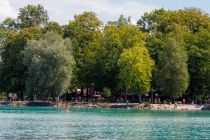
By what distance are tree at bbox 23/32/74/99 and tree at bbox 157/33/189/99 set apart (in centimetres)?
1591

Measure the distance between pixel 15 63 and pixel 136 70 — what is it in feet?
87.6

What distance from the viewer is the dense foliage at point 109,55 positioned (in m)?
99.8

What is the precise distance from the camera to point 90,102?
361ft

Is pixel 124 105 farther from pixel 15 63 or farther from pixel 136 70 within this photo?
pixel 15 63

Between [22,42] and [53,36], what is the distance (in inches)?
624

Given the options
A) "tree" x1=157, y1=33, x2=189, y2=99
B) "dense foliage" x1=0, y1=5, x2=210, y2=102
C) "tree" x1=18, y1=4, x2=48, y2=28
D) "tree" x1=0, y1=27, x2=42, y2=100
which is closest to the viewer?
"dense foliage" x1=0, y1=5, x2=210, y2=102

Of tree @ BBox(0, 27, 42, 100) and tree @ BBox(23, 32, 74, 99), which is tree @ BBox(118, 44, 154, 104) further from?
tree @ BBox(0, 27, 42, 100)

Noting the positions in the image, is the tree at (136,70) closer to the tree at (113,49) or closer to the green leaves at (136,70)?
the green leaves at (136,70)

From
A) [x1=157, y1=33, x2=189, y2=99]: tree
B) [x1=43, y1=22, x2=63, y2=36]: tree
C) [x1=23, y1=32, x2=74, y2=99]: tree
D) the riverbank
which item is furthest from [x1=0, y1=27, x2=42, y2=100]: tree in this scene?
[x1=157, y1=33, x2=189, y2=99]: tree

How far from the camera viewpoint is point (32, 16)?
129625 mm

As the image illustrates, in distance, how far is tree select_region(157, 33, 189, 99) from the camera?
10094 centimetres

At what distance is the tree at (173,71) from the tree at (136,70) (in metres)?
2.31

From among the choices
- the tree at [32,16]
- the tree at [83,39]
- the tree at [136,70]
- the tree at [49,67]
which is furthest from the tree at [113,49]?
the tree at [32,16]

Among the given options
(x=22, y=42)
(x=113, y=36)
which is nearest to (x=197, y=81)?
(x=113, y=36)
